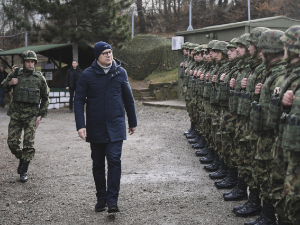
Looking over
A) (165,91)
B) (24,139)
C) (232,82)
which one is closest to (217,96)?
(232,82)

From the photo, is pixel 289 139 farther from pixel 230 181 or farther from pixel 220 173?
pixel 220 173

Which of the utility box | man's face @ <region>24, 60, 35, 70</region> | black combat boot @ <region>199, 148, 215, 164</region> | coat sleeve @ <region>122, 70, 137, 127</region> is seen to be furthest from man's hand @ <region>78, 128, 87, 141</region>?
the utility box

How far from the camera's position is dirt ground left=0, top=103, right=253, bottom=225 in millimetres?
4781

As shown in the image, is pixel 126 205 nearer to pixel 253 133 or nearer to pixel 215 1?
pixel 253 133

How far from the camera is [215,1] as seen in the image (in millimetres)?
29391

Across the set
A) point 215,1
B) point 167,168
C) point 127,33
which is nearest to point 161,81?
point 127,33

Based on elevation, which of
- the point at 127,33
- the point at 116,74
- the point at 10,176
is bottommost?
the point at 10,176

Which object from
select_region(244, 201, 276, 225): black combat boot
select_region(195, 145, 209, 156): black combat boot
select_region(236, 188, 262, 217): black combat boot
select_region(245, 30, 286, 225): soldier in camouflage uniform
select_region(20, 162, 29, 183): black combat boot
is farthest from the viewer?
select_region(195, 145, 209, 156): black combat boot

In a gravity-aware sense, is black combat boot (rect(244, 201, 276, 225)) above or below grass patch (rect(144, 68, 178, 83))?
below

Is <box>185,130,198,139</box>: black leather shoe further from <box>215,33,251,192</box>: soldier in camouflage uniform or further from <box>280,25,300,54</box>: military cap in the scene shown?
<box>280,25,300,54</box>: military cap

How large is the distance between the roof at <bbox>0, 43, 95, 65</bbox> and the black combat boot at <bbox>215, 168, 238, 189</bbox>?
1379 cm

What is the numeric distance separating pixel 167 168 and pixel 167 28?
26245mm

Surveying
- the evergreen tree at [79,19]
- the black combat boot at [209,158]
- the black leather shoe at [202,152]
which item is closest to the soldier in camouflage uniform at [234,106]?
the black combat boot at [209,158]

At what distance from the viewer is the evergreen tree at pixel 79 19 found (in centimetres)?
1715
